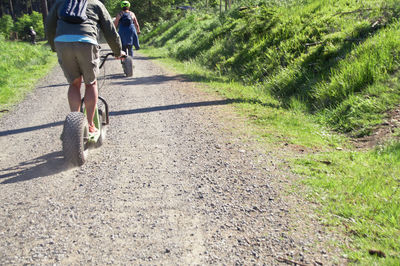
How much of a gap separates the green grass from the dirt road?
2923mm

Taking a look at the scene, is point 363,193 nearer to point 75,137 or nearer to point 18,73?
point 75,137

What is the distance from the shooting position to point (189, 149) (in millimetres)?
4316

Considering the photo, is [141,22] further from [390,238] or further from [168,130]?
[390,238]

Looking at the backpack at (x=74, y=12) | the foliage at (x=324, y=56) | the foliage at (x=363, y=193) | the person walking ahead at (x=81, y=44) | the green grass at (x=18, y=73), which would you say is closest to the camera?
the foliage at (x=363, y=193)

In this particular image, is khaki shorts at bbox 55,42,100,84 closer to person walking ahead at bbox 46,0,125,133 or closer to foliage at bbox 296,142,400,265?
person walking ahead at bbox 46,0,125,133

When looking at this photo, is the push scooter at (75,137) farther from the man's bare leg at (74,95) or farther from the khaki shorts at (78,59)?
the khaki shorts at (78,59)

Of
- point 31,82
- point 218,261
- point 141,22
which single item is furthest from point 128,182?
point 141,22

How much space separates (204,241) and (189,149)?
6.54 feet

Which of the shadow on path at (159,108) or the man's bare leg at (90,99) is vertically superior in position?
the man's bare leg at (90,99)

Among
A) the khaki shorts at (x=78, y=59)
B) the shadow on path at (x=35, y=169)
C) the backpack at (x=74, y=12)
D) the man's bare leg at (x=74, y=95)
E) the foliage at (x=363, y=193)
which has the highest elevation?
the backpack at (x=74, y=12)

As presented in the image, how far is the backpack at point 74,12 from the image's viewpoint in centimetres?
343

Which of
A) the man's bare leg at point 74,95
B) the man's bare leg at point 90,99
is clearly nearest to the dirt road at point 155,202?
the man's bare leg at point 90,99

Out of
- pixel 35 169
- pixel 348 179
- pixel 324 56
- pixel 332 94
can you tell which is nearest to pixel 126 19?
pixel 324 56

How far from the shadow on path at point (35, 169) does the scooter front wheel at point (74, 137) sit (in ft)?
0.84
